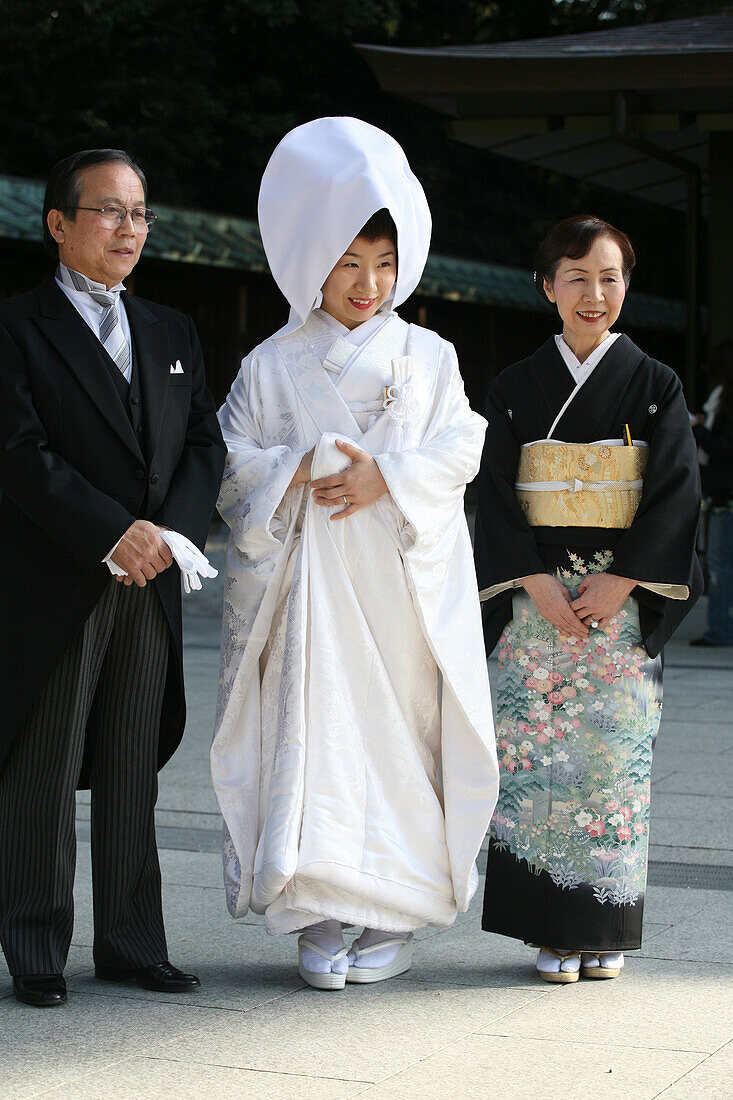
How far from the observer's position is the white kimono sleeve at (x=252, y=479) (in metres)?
2.87

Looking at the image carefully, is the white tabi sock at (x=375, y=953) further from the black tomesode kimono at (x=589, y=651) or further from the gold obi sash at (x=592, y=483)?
the gold obi sash at (x=592, y=483)

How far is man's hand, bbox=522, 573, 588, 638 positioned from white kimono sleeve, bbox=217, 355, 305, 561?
55cm

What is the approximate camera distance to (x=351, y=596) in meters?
2.85

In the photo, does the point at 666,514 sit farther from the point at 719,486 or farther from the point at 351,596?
the point at 719,486

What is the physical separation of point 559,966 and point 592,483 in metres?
1.04

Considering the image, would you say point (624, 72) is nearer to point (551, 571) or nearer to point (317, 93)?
point (551, 571)

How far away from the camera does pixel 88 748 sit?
2.93m

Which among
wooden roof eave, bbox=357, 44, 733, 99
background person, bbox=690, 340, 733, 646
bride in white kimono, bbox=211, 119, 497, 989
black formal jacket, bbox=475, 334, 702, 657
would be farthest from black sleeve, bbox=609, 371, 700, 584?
wooden roof eave, bbox=357, 44, 733, 99

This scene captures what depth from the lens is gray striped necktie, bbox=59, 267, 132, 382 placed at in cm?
284

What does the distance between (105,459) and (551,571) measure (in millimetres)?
1000

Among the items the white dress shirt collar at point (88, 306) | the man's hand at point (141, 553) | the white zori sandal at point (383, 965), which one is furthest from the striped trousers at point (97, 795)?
the white dress shirt collar at point (88, 306)

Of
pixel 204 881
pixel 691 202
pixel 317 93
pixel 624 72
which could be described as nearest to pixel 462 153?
pixel 317 93

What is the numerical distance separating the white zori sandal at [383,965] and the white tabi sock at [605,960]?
1.25 feet

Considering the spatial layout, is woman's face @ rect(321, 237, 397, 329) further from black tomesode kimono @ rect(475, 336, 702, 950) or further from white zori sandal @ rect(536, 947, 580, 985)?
white zori sandal @ rect(536, 947, 580, 985)
